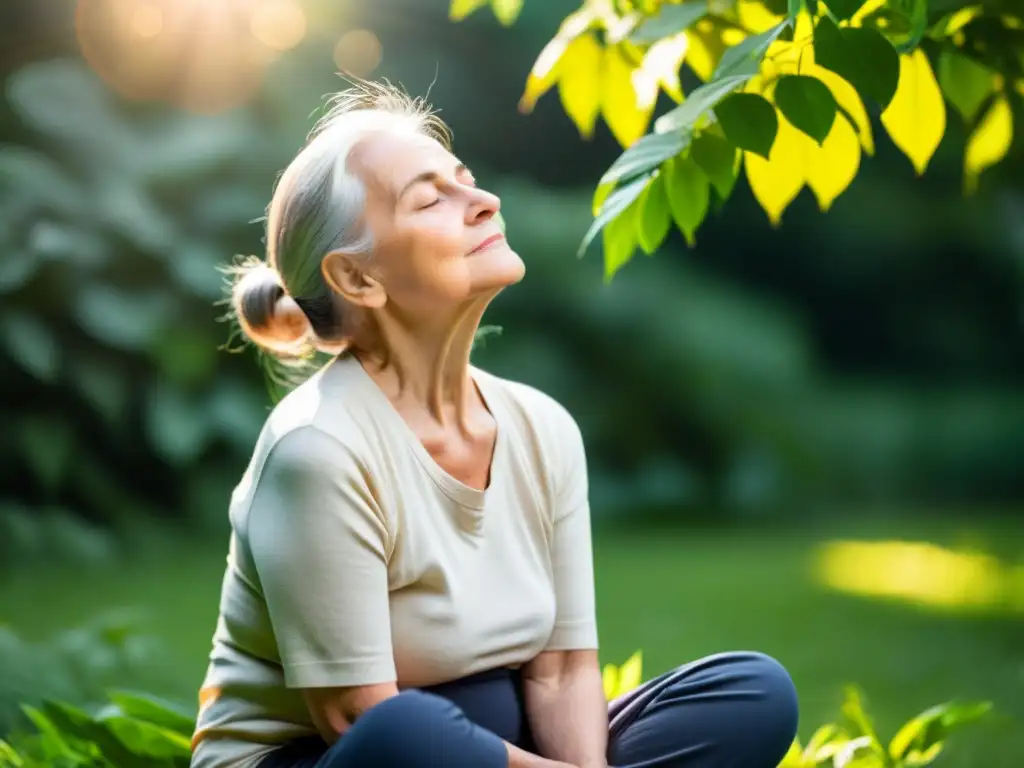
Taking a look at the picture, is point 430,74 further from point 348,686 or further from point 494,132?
point 348,686

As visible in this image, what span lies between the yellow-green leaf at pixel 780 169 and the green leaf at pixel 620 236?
152mm

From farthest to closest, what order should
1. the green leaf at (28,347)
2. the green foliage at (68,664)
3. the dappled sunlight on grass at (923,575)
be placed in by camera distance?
the green leaf at (28,347), the dappled sunlight on grass at (923,575), the green foliage at (68,664)

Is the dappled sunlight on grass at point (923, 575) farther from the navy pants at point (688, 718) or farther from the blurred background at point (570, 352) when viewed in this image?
the navy pants at point (688, 718)

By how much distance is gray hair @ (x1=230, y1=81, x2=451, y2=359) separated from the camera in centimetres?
154

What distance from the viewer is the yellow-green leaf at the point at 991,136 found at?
6.35ft

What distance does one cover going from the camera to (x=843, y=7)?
4.72ft

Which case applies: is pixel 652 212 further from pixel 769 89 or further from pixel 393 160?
pixel 393 160

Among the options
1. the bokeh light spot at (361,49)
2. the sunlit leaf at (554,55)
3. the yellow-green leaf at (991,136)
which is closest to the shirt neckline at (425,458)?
the sunlit leaf at (554,55)

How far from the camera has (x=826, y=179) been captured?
173cm

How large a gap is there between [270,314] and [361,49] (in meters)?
3.51

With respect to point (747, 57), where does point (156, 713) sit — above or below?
below

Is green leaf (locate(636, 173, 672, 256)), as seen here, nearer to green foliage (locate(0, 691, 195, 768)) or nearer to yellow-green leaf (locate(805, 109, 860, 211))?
yellow-green leaf (locate(805, 109, 860, 211))

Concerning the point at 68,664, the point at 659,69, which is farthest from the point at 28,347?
the point at 659,69

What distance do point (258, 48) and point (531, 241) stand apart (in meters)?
1.14
